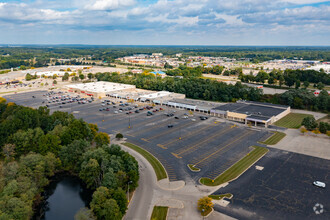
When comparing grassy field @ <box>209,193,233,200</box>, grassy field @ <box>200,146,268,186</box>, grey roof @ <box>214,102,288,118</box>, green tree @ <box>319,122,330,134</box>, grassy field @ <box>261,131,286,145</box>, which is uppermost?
grey roof @ <box>214,102,288,118</box>

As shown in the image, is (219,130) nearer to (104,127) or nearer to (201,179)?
(201,179)

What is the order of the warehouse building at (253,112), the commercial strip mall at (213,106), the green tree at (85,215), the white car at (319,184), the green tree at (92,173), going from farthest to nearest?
the commercial strip mall at (213,106) < the warehouse building at (253,112) < the white car at (319,184) < the green tree at (92,173) < the green tree at (85,215)

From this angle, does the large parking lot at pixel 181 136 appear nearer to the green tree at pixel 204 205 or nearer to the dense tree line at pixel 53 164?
the green tree at pixel 204 205

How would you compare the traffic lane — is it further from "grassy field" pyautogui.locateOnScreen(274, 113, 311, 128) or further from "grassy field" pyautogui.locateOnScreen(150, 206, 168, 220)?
"grassy field" pyautogui.locateOnScreen(274, 113, 311, 128)

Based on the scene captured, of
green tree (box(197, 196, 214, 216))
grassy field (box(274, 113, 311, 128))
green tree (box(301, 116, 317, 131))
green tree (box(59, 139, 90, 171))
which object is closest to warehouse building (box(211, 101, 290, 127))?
grassy field (box(274, 113, 311, 128))

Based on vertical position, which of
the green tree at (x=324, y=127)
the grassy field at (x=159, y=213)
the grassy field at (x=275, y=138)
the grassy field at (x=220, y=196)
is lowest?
the grassy field at (x=159, y=213)

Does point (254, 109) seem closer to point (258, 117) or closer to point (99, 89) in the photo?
point (258, 117)

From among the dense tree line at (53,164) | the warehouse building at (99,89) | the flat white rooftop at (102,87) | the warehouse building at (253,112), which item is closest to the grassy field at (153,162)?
the dense tree line at (53,164)
